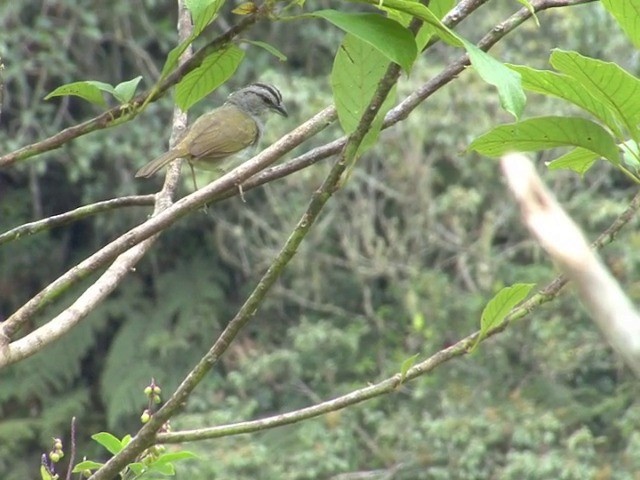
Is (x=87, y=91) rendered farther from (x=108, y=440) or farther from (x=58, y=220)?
(x=108, y=440)

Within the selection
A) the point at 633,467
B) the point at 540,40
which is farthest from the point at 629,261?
the point at 540,40

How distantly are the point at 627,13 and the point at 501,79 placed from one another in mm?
228

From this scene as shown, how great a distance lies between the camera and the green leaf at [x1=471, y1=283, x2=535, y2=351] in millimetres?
1024

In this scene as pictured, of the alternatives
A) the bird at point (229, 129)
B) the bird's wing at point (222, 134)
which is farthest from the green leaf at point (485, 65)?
the bird's wing at point (222, 134)

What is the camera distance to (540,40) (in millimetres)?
7398

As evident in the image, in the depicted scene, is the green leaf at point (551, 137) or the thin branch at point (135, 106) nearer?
the thin branch at point (135, 106)

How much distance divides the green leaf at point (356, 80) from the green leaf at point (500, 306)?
0.61 ft

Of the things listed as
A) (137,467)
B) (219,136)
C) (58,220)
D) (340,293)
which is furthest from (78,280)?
(340,293)

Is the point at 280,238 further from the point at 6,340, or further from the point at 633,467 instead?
the point at 6,340

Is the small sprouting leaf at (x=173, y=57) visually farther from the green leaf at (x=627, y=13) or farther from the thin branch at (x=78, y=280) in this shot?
the green leaf at (x=627, y=13)

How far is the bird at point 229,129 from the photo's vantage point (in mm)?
3021

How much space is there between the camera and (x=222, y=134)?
3.27 metres

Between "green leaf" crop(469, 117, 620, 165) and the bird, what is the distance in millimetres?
1591

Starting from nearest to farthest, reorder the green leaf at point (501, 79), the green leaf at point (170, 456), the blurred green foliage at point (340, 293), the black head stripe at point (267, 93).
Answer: the green leaf at point (501, 79), the green leaf at point (170, 456), the black head stripe at point (267, 93), the blurred green foliage at point (340, 293)
